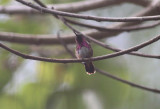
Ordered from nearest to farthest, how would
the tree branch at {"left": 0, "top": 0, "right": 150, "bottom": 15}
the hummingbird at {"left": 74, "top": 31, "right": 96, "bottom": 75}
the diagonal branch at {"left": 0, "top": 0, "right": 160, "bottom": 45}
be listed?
the hummingbird at {"left": 74, "top": 31, "right": 96, "bottom": 75} → the diagonal branch at {"left": 0, "top": 0, "right": 160, "bottom": 45} → the tree branch at {"left": 0, "top": 0, "right": 150, "bottom": 15}

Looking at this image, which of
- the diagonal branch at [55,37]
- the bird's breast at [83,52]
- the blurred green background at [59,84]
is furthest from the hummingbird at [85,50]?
the blurred green background at [59,84]

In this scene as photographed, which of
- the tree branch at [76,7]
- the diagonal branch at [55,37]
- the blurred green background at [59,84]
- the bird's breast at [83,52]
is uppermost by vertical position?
the bird's breast at [83,52]

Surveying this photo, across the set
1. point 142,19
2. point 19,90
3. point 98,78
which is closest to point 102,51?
point 98,78

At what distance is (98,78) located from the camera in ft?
10.9

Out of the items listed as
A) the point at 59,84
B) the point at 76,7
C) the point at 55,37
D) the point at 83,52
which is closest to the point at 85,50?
the point at 83,52

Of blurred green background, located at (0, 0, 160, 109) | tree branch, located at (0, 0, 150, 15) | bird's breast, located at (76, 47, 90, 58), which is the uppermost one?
bird's breast, located at (76, 47, 90, 58)

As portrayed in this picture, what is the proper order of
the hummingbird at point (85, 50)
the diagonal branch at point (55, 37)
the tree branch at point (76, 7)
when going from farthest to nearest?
1. the tree branch at point (76, 7)
2. the diagonal branch at point (55, 37)
3. the hummingbird at point (85, 50)

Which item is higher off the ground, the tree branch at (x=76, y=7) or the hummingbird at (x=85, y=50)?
the hummingbird at (x=85, y=50)

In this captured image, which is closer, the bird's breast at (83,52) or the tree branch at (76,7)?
the bird's breast at (83,52)

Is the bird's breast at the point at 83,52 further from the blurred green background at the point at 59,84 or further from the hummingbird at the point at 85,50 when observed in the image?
the blurred green background at the point at 59,84

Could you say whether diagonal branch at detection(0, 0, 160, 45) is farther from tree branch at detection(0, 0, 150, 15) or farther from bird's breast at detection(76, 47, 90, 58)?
bird's breast at detection(76, 47, 90, 58)

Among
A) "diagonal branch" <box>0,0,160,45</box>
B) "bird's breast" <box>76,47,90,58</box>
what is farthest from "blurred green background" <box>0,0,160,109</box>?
"bird's breast" <box>76,47,90,58</box>

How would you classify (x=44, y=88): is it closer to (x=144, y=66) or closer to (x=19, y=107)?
(x=19, y=107)

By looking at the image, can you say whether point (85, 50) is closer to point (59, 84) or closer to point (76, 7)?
point (76, 7)
